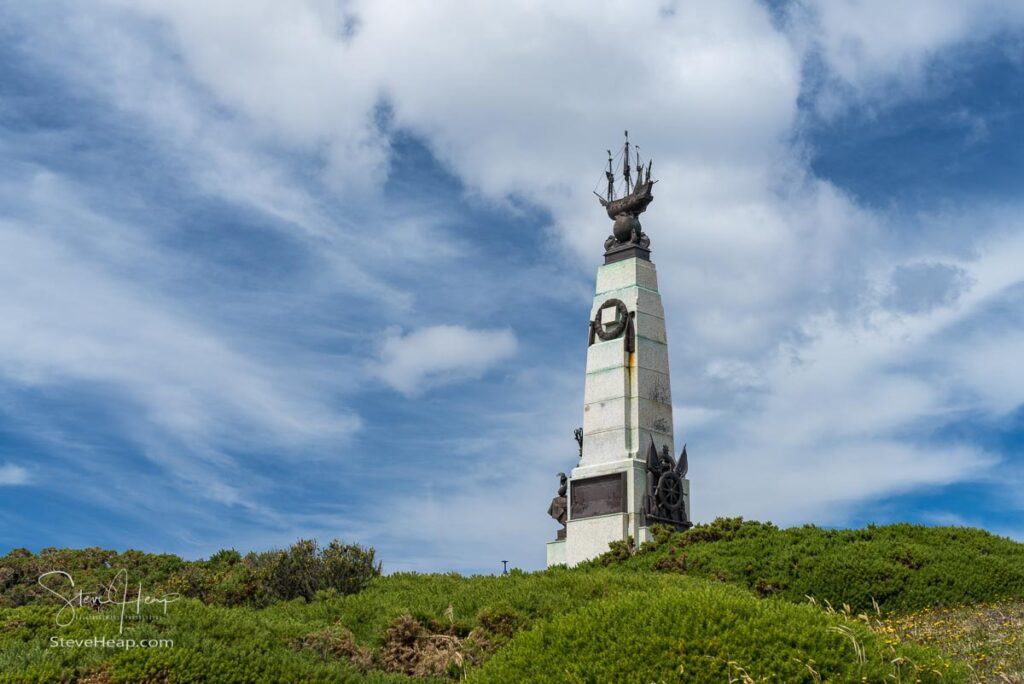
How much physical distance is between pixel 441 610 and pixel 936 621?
319 inches

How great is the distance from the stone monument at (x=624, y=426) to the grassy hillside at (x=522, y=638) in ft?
29.1

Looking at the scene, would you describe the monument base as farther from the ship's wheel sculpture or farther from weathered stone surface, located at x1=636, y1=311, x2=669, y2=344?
weathered stone surface, located at x1=636, y1=311, x2=669, y2=344

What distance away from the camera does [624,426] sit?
2897 cm

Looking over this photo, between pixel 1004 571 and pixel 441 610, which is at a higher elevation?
pixel 1004 571

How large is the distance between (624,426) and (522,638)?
1737 cm

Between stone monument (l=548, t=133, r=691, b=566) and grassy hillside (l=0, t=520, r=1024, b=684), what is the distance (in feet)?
29.1

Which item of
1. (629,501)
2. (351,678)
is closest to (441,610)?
(351,678)

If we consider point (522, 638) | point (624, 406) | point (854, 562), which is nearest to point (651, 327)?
point (624, 406)

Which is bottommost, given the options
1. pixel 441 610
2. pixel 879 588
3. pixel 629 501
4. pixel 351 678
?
pixel 351 678

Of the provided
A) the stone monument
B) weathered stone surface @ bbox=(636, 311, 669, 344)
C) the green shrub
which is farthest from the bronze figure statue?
the green shrub

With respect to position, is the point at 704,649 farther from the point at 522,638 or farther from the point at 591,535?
the point at 591,535

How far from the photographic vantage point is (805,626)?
36.2 ft

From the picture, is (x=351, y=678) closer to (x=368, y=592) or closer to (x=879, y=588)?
(x=368, y=592)

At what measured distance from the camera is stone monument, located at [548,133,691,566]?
92.9ft
